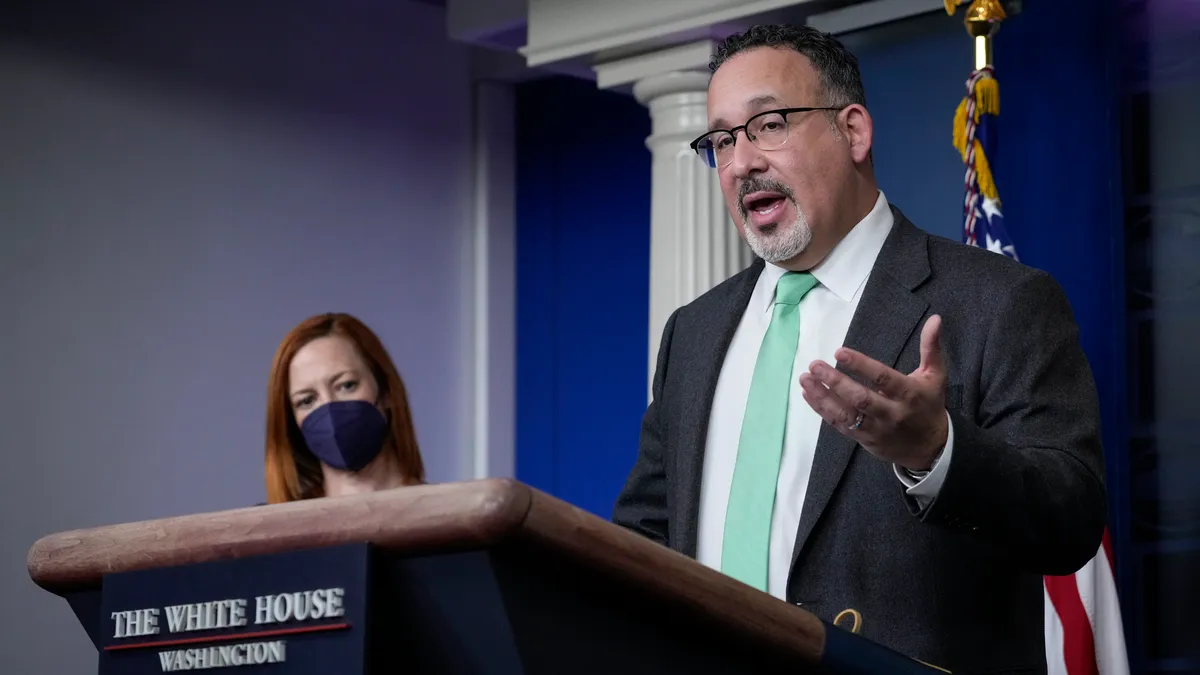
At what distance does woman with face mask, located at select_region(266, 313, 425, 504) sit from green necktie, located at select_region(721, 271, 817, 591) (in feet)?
4.88

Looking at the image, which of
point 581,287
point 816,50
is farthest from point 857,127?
point 581,287

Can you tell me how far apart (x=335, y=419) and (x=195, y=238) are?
2.05m

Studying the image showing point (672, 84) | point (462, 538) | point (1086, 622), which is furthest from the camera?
point (672, 84)

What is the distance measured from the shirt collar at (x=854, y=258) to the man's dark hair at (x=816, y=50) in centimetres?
17

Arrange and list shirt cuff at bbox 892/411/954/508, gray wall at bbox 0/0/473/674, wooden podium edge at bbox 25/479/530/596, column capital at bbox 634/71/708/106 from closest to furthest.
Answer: wooden podium edge at bbox 25/479/530/596 → shirt cuff at bbox 892/411/954/508 → column capital at bbox 634/71/708/106 → gray wall at bbox 0/0/473/674

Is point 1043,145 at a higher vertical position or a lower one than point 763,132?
higher

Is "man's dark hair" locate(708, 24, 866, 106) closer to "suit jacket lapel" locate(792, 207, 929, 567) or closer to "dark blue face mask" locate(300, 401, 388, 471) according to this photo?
"suit jacket lapel" locate(792, 207, 929, 567)

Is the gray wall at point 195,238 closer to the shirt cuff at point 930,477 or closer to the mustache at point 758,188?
the mustache at point 758,188

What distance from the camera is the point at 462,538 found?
94 cm

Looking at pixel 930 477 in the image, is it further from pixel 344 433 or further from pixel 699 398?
pixel 344 433

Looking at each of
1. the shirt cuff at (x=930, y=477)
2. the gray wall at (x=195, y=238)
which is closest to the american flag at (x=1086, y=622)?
the shirt cuff at (x=930, y=477)

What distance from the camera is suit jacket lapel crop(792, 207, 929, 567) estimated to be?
1621 mm

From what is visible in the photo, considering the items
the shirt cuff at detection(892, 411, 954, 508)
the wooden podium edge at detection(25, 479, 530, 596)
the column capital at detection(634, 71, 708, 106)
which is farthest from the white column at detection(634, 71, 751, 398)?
the wooden podium edge at detection(25, 479, 530, 596)

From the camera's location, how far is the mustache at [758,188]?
6.11 feet
